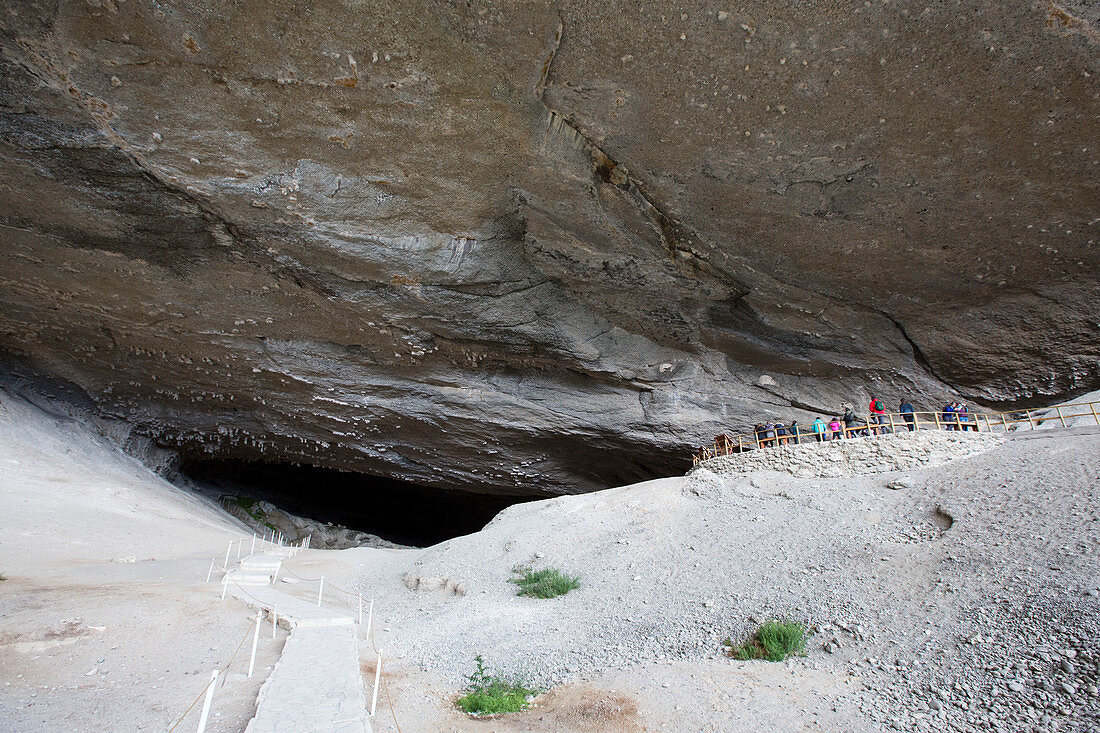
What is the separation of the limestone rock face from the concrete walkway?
288 inches

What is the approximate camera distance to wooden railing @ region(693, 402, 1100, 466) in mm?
12445

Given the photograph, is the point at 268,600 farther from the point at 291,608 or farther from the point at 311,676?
the point at 311,676

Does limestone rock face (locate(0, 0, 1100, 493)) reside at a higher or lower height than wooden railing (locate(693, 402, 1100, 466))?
higher

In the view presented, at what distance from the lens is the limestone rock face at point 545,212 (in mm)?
8445

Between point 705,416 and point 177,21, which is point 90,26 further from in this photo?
point 705,416

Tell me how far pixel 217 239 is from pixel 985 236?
1564 centimetres

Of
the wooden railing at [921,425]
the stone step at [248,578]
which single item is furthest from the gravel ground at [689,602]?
the wooden railing at [921,425]

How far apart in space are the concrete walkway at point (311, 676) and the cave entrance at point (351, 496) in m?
13.6

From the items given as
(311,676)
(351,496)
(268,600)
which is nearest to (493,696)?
(311,676)

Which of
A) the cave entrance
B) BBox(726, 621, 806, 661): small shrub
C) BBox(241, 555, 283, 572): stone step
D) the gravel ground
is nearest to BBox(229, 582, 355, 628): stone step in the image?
the gravel ground

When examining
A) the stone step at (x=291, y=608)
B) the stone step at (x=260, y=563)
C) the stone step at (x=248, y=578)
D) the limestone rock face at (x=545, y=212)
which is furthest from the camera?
the stone step at (x=260, y=563)

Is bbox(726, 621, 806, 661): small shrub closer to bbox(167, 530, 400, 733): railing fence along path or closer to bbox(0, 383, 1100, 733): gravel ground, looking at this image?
bbox(0, 383, 1100, 733): gravel ground

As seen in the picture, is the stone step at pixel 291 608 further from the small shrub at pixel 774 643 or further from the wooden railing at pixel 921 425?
the wooden railing at pixel 921 425

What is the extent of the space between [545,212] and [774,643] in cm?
889
